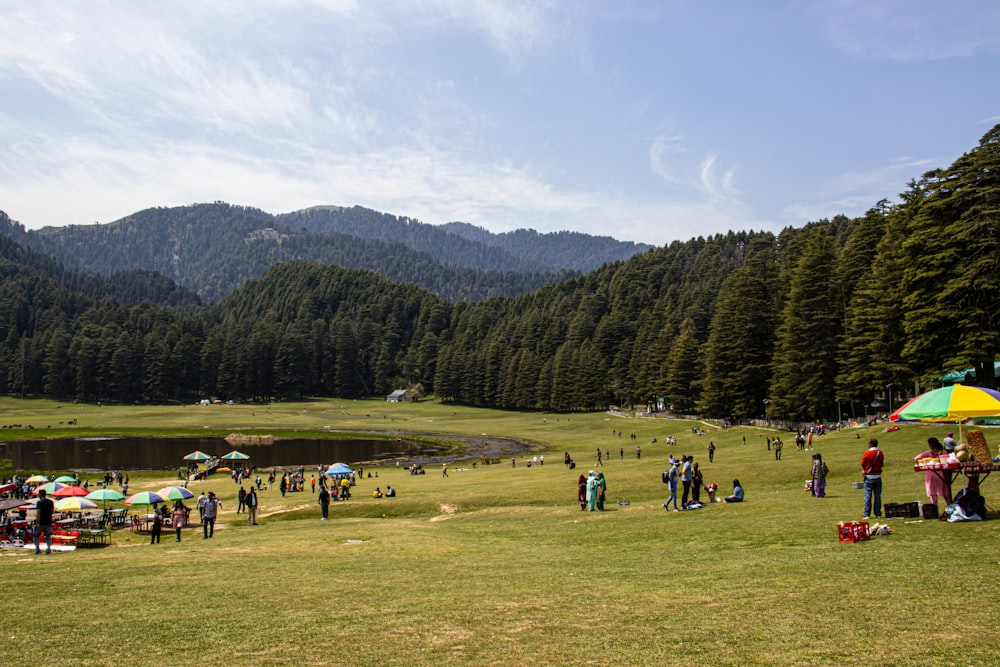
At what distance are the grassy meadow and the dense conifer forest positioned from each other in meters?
22.1

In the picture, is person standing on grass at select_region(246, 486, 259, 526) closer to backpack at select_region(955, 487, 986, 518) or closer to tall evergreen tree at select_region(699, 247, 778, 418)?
backpack at select_region(955, 487, 986, 518)

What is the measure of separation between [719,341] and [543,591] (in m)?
70.4

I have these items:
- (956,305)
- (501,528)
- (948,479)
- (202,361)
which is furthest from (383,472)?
(202,361)

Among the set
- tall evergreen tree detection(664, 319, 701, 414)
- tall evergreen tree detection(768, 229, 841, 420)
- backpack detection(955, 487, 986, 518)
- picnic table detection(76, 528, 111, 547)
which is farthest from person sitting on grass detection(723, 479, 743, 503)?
tall evergreen tree detection(664, 319, 701, 414)

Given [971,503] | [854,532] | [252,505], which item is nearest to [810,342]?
[971,503]

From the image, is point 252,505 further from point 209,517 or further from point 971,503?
point 971,503

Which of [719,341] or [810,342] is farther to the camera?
[719,341]

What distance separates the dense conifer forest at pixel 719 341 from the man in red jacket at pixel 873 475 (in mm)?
29631

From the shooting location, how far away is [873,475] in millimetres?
18031

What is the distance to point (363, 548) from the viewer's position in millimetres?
21219

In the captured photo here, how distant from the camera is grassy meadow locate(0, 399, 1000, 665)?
9.37m

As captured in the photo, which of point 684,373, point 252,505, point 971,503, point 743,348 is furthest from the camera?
point 684,373

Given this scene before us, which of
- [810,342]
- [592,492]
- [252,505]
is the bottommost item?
[252,505]

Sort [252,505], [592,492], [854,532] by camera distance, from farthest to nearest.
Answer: [252,505], [592,492], [854,532]
